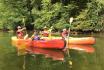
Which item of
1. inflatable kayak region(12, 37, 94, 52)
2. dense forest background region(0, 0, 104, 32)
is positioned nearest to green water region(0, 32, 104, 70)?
inflatable kayak region(12, 37, 94, 52)

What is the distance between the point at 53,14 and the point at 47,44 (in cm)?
1664

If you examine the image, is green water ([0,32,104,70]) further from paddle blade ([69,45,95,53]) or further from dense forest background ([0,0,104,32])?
dense forest background ([0,0,104,32])

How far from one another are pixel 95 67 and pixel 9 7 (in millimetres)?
32305

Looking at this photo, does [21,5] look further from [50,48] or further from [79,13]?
[50,48]

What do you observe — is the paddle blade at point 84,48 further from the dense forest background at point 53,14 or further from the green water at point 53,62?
the dense forest background at point 53,14

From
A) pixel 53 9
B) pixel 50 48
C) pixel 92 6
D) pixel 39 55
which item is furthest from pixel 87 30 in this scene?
pixel 39 55

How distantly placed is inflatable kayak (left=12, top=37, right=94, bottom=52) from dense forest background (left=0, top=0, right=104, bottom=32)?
8.84 m

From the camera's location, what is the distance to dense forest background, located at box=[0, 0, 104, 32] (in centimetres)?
3609

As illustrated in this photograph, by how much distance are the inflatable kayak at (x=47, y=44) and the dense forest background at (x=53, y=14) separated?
8842 mm

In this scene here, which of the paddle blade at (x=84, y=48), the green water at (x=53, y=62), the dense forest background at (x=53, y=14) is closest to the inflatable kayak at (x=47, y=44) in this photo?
the paddle blade at (x=84, y=48)

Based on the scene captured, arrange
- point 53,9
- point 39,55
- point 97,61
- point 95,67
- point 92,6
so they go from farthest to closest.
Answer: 1. point 53,9
2. point 92,6
3. point 39,55
4. point 97,61
5. point 95,67

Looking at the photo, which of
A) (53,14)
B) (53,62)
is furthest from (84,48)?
(53,14)

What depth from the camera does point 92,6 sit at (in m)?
A: 36.3

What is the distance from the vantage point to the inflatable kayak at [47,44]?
22141 millimetres
